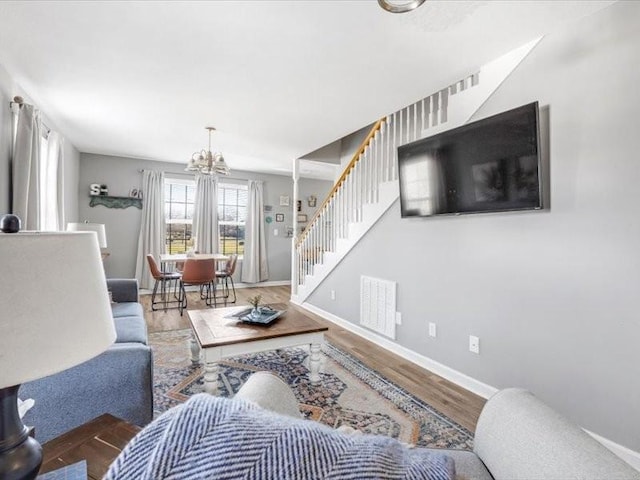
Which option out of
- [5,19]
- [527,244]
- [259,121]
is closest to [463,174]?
[527,244]

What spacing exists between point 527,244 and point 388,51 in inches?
61.4

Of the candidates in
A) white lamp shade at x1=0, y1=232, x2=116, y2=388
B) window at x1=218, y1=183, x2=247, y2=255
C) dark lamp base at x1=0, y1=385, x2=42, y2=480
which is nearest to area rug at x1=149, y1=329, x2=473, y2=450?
dark lamp base at x1=0, y1=385, x2=42, y2=480

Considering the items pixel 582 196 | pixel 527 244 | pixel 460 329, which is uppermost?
pixel 582 196

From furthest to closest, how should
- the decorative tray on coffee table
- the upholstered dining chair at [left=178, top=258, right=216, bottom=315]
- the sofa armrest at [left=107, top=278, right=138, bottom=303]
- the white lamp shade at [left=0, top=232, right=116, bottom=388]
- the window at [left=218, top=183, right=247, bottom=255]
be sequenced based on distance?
1. the window at [left=218, top=183, right=247, bottom=255]
2. the upholstered dining chair at [left=178, top=258, right=216, bottom=315]
3. the sofa armrest at [left=107, top=278, right=138, bottom=303]
4. the decorative tray on coffee table
5. the white lamp shade at [left=0, top=232, right=116, bottom=388]

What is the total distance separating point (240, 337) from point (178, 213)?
15.4 feet

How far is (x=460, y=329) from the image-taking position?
8.43ft

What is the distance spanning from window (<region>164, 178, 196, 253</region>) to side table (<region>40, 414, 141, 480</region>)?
543 centimetres

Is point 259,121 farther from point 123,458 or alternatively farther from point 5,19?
point 123,458

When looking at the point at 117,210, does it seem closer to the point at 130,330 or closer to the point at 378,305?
the point at 130,330

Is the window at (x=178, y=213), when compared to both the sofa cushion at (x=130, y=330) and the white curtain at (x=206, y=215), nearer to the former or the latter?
the white curtain at (x=206, y=215)

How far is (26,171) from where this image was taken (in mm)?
2645

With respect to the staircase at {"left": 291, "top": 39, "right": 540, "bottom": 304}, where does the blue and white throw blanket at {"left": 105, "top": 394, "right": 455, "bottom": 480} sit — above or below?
below

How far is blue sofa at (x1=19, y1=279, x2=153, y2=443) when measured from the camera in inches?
54.3

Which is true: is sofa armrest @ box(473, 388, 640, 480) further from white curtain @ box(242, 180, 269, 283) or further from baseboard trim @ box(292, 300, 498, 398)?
white curtain @ box(242, 180, 269, 283)
